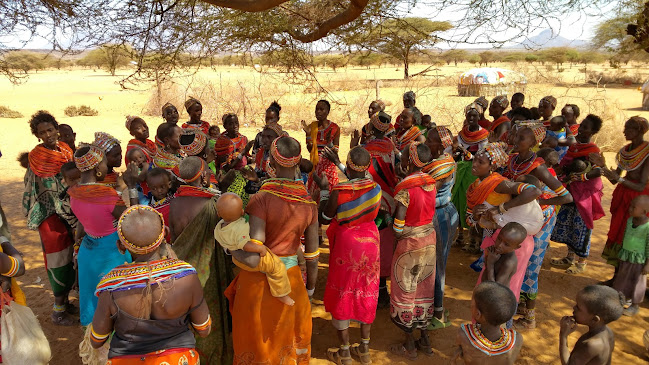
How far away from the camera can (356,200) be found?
3486mm

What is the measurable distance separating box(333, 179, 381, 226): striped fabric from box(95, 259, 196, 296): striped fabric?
1.53 meters

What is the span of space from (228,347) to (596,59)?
59.1 metres

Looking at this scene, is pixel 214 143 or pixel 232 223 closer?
pixel 232 223

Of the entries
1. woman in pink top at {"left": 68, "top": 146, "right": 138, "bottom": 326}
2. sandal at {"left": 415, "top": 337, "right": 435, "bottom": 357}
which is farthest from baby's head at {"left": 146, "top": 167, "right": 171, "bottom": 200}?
sandal at {"left": 415, "top": 337, "right": 435, "bottom": 357}

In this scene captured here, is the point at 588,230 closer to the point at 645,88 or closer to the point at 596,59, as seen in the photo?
the point at 645,88

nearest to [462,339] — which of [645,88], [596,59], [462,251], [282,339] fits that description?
[282,339]

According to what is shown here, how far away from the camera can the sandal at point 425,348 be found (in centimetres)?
402

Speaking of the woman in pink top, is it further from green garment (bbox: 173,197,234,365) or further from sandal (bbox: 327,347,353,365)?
sandal (bbox: 327,347,353,365)

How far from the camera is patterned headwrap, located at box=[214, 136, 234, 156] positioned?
6039 mm

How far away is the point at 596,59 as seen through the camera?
49844 millimetres

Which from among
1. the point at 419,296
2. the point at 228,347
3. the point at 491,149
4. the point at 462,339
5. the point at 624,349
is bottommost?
the point at 624,349

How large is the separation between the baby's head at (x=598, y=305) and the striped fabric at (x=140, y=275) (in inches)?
97.3

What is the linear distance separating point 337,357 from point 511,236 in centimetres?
187

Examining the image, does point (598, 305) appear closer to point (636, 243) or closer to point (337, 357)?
point (337, 357)
